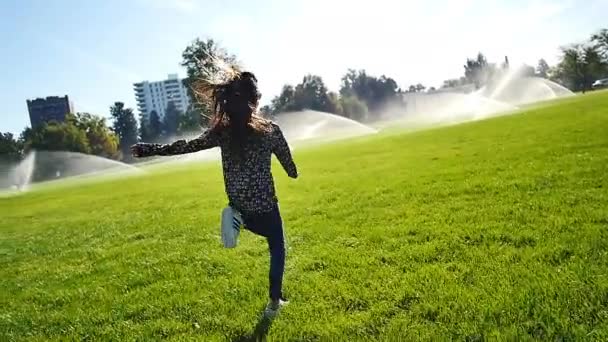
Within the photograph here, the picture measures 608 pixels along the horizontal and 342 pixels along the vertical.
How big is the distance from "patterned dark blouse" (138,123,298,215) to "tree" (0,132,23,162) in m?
95.9

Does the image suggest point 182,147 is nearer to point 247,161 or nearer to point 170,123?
point 247,161

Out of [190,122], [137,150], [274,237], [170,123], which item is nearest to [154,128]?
[170,123]

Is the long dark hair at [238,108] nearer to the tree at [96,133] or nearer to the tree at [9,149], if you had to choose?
the tree at [9,149]

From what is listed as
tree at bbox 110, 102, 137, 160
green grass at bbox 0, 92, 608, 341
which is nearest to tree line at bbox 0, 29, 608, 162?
tree at bbox 110, 102, 137, 160

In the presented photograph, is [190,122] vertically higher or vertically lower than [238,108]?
higher

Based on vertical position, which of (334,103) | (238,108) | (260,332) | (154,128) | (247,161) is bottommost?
(260,332)

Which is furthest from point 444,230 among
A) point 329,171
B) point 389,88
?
point 389,88

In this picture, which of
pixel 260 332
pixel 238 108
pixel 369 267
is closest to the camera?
pixel 260 332

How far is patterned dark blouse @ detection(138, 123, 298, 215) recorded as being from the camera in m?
5.66

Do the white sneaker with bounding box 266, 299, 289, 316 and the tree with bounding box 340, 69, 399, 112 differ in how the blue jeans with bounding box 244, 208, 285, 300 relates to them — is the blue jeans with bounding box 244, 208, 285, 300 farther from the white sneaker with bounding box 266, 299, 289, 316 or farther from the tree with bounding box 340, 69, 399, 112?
the tree with bounding box 340, 69, 399, 112

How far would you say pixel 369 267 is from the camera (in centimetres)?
693

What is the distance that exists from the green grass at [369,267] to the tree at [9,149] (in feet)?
284

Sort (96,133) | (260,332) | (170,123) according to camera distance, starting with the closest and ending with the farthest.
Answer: (260,332)
(96,133)
(170,123)

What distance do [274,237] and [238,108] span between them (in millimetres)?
1518
